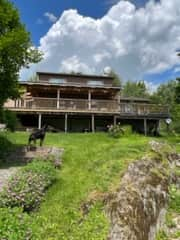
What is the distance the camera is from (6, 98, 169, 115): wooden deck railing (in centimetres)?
2042

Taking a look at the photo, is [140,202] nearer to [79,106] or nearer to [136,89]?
[79,106]

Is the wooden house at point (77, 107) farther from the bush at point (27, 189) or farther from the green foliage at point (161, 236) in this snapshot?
the green foliage at point (161, 236)

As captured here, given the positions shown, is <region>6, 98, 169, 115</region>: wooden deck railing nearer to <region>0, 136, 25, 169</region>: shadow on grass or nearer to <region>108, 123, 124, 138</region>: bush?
<region>108, 123, 124, 138</region>: bush

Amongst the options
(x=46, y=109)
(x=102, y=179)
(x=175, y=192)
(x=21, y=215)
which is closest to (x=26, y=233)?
(x=21, y=215)

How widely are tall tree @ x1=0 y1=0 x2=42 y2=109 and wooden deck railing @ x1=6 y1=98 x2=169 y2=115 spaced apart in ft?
32.9

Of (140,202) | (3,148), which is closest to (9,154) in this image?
(3,148)

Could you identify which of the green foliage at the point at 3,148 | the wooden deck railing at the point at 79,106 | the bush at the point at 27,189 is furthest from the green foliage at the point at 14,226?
the wooden deck railing at the point at 79,106

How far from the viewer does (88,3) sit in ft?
65.6

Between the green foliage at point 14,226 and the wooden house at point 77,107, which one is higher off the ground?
the wooden house at point 77,107

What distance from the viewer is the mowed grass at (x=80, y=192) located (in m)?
5.33

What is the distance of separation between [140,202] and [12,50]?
5.97 meters

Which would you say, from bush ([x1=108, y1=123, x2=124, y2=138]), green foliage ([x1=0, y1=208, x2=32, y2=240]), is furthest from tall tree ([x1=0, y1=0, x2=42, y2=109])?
bush ([x1=108, y1=123, x2=124, y2=138])

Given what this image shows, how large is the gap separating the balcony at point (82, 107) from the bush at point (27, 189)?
43.3 feet

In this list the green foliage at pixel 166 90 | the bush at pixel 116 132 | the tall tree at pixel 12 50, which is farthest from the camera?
the green foliage at pixel 166 90
